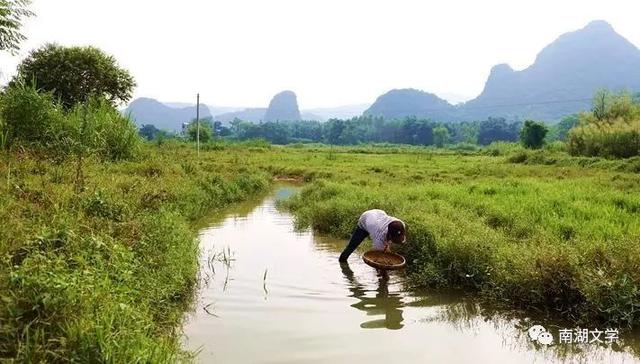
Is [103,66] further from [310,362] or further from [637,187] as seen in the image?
[310,362]

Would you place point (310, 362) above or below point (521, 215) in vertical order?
below

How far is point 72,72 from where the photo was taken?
2612cm

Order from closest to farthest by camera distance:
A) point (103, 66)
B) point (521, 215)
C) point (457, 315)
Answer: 1. point (457, 315)
2. point (521, 215)
3. point (103, 66)

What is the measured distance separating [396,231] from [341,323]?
1.96 meters

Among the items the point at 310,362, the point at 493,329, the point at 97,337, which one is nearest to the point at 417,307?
the point at 493,329

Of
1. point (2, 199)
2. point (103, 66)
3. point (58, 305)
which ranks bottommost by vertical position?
point (58, 305)

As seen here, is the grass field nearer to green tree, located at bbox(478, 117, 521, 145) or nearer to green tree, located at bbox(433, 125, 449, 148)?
green tree, located at bbox(433, 125, 449, 148)

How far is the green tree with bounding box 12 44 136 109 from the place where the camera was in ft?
85.7

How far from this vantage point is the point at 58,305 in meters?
3.84

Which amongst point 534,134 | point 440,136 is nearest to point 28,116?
point 534,134

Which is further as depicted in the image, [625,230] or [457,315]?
[625,230]

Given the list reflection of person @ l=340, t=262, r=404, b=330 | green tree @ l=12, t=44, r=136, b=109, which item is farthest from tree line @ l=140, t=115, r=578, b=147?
reflection of person @ l=340, t=262, r=404, b=330

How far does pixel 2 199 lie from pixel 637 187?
14485 millimetres

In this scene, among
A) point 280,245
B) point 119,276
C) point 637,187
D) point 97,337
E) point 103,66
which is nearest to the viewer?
point 97,337
